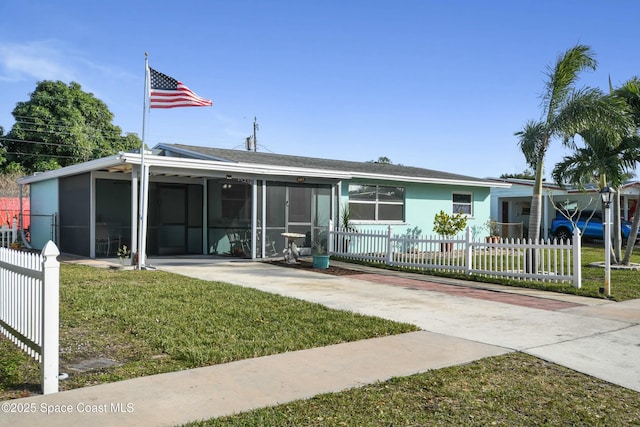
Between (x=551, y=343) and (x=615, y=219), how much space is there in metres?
11.7

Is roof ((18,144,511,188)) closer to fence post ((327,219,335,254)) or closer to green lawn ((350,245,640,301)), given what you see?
fence post ((327,219,335,254))

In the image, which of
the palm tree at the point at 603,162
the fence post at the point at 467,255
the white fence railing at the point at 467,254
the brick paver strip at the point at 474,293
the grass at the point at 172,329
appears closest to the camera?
the grass at the point at 172,329

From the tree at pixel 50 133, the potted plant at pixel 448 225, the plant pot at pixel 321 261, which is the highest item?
the tree at pixel 50 133

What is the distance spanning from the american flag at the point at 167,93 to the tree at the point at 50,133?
73.6ft

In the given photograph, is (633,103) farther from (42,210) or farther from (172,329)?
(42,210)

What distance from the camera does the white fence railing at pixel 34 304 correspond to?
4250mm

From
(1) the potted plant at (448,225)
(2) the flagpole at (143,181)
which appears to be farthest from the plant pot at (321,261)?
(1) the potted plant at (448,225)

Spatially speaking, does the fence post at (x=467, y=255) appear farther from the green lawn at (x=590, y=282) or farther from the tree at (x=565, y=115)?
the tree at (x=565, y=115)

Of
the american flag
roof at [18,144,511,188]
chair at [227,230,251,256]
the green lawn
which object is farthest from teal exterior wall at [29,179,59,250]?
the green lawn

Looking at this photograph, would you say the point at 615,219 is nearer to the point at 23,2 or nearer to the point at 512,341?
the point at 512,341

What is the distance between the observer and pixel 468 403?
4109 millimetres

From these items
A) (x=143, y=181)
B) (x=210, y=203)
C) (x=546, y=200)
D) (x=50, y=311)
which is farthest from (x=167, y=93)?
(x=546, y=200)

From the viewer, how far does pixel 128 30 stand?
15.0 meters

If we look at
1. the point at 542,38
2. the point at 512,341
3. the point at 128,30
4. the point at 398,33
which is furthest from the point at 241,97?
the point at 512,341
